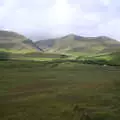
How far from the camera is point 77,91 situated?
187 ft

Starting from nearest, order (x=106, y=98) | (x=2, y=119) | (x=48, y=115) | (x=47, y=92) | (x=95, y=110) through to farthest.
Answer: (x=2, y=119)
(x=48, y=115)
(x=95, y=110)
(x=106, y=98)
(x=47, y=92)

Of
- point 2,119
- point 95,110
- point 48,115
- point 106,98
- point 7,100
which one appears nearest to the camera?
point 2,119

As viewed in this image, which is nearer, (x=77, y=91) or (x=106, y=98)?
(x=106, y=98)

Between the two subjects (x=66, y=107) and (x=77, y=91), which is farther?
(x=77, y=91)

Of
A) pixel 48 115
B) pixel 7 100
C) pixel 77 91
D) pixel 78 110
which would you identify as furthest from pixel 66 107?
pixel 77 91

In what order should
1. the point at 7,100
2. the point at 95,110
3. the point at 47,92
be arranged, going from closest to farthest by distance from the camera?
the point at 95,110 → the point at 7,100 → the point at 47,92

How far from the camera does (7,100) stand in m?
45.6

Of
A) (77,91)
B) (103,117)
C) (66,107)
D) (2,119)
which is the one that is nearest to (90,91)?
(77,91)

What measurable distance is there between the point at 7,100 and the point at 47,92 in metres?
10.8

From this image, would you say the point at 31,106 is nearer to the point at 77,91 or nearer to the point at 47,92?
the point at 47,92

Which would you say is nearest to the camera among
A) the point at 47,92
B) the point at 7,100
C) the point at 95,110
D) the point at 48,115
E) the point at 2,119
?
the point at 2,119

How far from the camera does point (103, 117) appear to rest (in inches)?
1403

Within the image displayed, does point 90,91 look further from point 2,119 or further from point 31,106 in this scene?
point 2,119

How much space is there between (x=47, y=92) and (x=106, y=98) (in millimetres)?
Answer: 11645
